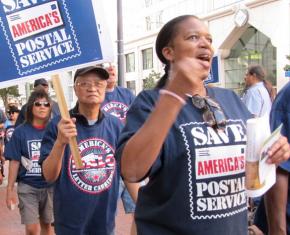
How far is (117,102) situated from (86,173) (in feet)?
6.30

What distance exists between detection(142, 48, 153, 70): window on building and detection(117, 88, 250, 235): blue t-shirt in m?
36.3

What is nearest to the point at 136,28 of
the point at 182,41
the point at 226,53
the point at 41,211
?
the point at 226,53

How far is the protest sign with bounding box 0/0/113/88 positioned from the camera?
2.83 m

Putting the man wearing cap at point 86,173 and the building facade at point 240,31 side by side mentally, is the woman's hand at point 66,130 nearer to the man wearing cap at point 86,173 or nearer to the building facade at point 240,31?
the man wearing cap at point 86,173

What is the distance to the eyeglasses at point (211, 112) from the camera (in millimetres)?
1875

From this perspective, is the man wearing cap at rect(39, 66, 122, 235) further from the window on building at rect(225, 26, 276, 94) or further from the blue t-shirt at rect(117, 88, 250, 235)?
the window on building at rect(225, 26, 276, 94)

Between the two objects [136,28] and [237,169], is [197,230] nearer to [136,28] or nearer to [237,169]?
[237,169]

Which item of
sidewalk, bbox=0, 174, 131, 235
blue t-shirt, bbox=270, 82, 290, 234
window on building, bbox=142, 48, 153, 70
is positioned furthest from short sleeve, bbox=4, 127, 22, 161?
window on building, bbox=142, 48, 153, 70

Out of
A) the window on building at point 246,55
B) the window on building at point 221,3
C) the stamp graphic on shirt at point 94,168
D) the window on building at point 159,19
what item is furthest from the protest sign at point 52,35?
the window on building at point 159,19

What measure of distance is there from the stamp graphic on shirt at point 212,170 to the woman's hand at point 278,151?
0.15 metres

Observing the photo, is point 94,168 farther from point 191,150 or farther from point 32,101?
point 32,101

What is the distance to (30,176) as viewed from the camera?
458 cm

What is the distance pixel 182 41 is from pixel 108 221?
4.93 feet

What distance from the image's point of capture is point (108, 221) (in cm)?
299
